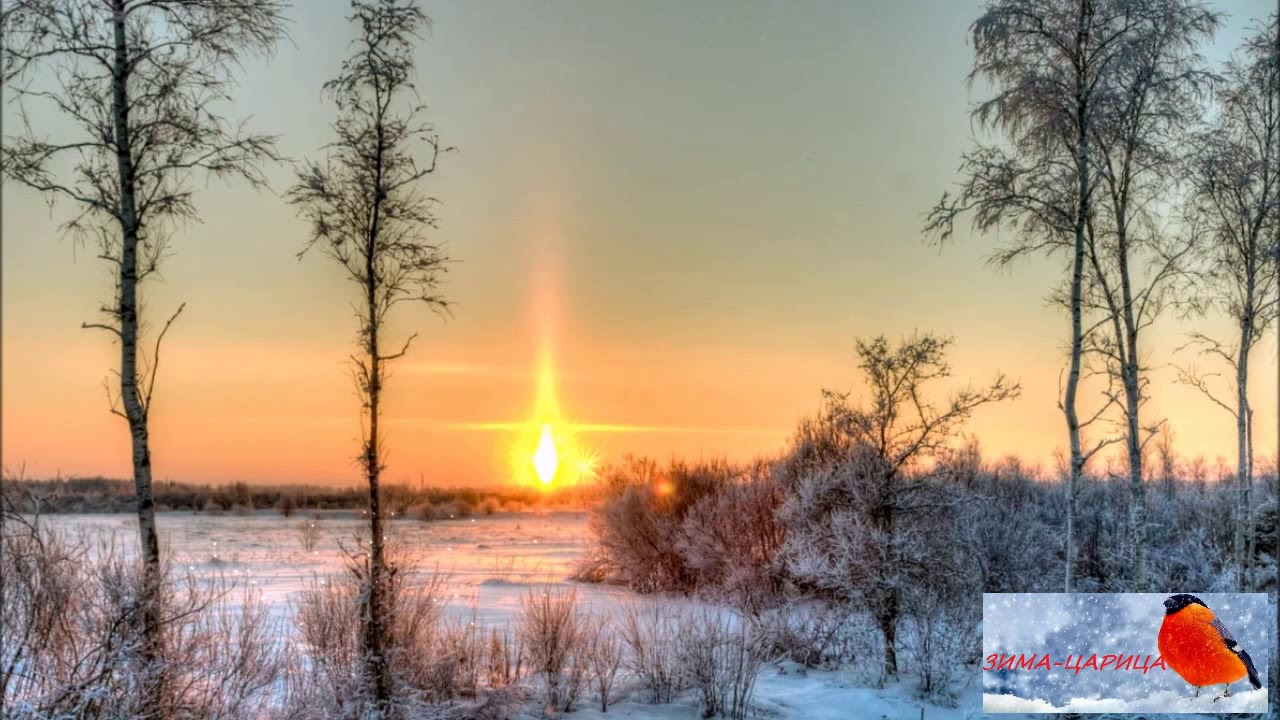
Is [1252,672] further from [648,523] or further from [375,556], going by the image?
[648,523]

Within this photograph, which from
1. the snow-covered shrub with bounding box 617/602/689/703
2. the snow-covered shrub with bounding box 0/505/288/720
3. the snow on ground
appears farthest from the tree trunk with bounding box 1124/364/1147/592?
the snow-covered shrub with bounding box 0/505/288/720

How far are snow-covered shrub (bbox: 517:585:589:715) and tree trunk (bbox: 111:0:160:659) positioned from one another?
12.9 ft

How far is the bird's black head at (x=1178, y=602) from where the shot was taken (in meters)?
10.2

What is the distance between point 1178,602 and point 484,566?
15182mm

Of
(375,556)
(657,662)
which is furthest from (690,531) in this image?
(375,556)

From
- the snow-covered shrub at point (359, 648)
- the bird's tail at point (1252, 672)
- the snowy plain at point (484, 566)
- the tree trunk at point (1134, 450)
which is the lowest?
the snowy plain at point (484, 566)

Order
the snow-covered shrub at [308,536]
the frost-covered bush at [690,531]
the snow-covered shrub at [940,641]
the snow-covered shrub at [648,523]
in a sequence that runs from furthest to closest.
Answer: the snow-covered shrub at [648,523] < the frost-covered bush at [690,531] < the snow-covered shrub at [308,536] < the snow-covered shrub at [940,641]

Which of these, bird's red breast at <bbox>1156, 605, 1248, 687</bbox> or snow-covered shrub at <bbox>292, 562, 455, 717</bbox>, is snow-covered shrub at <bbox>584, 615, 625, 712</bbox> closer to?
snow-covered shrub at <bbox>292, 562, 455, 717</bbox>

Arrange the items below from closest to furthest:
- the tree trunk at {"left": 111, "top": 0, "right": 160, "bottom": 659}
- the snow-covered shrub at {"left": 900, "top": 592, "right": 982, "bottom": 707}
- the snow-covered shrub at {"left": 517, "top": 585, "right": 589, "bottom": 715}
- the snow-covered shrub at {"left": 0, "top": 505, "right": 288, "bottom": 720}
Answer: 1. the snow-covered shrub at {"left": 0, "top": 505, "right": 288, "bottom": 720}
2. the tree trunk at {"left": 111, "top": 0, "right": 160, "bottom": 659}
3. the snow-covered shrub at {"left": 517, "top": 585, "right": 589, "bottom": 715}
4. the snow-covered shrub at {"left": 900, "top": 592, "right": 982, "bottom": 707}

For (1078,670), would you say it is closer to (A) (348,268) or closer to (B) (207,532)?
(A) (348,268)

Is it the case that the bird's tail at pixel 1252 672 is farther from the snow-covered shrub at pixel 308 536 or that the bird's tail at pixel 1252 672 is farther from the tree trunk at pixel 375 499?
the snow-covered shrub at pixel 308 536

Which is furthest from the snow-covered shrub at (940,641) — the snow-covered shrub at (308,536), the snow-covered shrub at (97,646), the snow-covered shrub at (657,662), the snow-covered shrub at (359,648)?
the snow-covered shrub at (308,536)

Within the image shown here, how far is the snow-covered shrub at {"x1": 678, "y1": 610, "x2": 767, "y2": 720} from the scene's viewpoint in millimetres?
9891

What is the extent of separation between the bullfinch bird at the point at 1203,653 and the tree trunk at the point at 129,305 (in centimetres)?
1037
